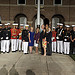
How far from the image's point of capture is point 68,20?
18.5m

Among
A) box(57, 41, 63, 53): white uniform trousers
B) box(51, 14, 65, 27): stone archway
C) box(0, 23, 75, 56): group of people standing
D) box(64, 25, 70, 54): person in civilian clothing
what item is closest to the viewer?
box(0, 23, 75, 56): group of people standing

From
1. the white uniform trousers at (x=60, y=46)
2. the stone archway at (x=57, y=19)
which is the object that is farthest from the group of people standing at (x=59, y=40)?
the stone archway at (x=57, y=19)

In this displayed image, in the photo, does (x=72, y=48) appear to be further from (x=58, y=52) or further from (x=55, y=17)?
(x=55, y=17)

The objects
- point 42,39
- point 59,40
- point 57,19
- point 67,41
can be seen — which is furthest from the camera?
point 57,19

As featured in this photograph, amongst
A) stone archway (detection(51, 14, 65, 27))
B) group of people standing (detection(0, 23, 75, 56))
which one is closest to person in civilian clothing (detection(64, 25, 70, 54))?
group of people standing (detection(0, 23, 75, 56))

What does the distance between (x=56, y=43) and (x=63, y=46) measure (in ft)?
1.70

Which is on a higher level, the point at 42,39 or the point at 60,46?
the point at 42,39

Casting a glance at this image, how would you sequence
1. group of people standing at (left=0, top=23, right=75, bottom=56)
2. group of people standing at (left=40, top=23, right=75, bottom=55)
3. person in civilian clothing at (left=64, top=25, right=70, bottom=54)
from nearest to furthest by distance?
1. group of people standing at (left=40, top=23, right=75, bottom=55)
2. group of people standing at (left=0, top=23, right=75, bottom=56)
3. person in civilian clothing at (left=64, top=25, right=70, bottom=54)

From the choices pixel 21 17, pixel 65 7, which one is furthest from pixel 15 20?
pixel 65 7

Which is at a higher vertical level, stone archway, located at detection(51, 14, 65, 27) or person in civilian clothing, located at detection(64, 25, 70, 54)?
stone archway, located at detection(51, 14, 65, 27)

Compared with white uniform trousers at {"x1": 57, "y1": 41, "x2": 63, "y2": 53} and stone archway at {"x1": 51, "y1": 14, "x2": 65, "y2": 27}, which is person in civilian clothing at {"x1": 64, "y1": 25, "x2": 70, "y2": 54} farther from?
stone archway at {"x1": 51, "y1": 14, "x2": 65, "y2": 27}

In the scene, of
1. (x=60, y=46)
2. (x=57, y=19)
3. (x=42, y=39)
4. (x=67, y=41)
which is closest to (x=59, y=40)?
(x=60, y=46)

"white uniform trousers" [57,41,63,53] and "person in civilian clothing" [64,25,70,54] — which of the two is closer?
"person in civilian clothing" [64,25,70,54]

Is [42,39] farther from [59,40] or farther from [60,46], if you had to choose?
[60,46]
